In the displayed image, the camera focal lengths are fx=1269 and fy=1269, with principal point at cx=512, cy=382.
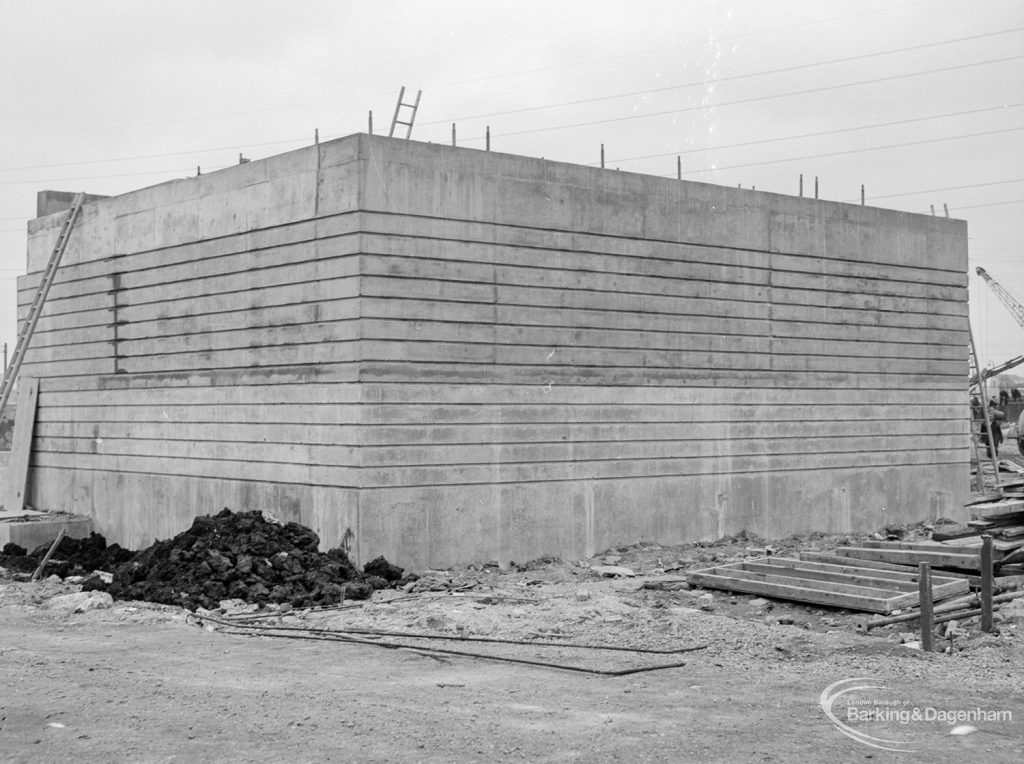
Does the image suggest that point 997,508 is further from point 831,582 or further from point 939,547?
point 831,582

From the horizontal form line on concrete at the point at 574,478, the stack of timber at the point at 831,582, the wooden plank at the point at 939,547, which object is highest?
the horizontal form line on concrete at the point at 574,478

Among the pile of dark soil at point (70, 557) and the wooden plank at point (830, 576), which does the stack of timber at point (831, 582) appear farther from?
the pile of dark soil at point (70, 557)

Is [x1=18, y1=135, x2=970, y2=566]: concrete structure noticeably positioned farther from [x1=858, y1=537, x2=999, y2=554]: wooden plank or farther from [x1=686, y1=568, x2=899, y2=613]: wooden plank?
[x1=858, y1=537, x2=999, y2=554]: wooden plank

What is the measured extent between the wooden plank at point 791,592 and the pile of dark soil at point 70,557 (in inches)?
389

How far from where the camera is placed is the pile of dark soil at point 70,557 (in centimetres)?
2083

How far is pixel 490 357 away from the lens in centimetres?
1909

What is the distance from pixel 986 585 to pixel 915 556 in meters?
4.10

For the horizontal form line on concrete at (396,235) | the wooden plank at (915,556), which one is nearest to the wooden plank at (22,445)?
the horizontal form line on concrete at (396,235)

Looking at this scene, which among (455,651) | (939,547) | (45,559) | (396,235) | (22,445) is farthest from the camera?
(22,445)

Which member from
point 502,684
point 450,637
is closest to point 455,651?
point 450,637

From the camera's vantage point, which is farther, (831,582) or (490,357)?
(490,357)

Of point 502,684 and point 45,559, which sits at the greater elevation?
point 45,559

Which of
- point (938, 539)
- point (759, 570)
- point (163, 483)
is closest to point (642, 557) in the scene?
point (759, 570)

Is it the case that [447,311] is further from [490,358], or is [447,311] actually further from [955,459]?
[955,459]
